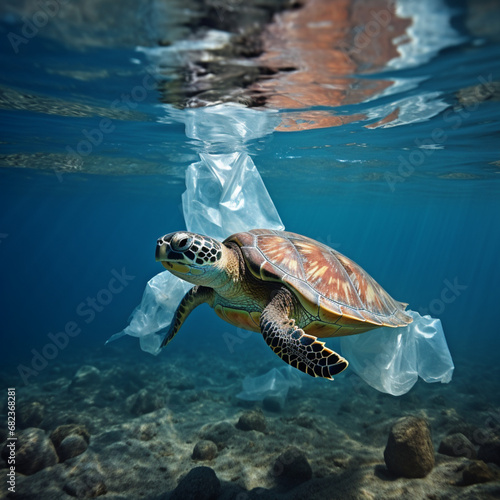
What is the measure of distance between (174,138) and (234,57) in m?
6.44

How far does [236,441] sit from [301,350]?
372 centimetres

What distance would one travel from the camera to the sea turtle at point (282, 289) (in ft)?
10.0

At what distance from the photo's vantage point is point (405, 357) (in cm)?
495

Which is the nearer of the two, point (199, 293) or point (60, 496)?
point (60, 496)

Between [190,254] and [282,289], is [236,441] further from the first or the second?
[190,254]

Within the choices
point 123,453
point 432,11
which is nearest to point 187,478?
point 123,453

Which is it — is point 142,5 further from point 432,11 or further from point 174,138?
point 174,138

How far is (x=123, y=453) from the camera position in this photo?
500cm

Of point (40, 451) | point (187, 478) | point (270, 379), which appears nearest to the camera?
point (187, 478)

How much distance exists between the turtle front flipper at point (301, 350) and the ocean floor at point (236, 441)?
2.10 metres
